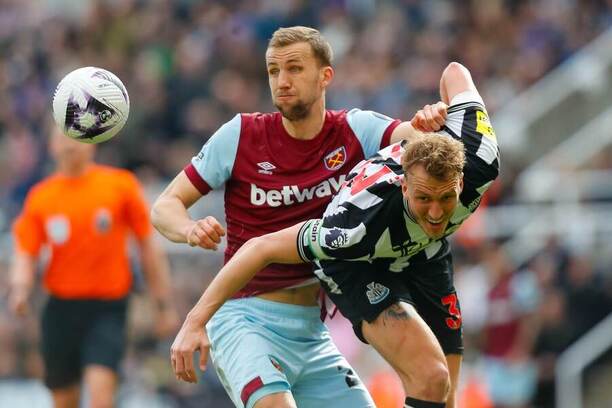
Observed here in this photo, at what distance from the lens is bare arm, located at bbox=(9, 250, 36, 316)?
30.9 feet

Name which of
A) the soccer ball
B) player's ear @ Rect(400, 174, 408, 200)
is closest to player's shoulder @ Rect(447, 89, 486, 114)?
player's ear @ Rect(400, 174, 408, 200)

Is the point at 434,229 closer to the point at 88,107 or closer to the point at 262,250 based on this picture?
the point at 262,250

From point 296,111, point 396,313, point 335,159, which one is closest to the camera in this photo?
point 396,313

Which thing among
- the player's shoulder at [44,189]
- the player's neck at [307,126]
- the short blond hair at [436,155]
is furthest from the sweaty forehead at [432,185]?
the player's shoulder at [44,189]

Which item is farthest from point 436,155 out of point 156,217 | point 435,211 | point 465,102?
point 156,217

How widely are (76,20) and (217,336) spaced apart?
40.7 feet

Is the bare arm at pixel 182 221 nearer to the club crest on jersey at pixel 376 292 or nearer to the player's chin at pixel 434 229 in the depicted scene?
the club crest on jersey at pixel 376 292

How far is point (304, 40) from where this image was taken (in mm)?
6695

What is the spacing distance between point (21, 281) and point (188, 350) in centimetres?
389

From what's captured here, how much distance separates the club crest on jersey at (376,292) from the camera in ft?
20.2

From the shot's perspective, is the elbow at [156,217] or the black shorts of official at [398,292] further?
the elbow at [156,217]

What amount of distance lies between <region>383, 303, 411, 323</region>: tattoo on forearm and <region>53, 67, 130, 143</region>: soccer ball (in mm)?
1867

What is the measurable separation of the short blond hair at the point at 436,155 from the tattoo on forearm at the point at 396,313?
664 mm

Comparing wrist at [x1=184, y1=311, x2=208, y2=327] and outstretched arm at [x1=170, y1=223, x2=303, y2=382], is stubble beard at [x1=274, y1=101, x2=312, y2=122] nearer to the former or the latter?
outstretched arm at [x1=170, y1=223, x2=303, y2=382]
